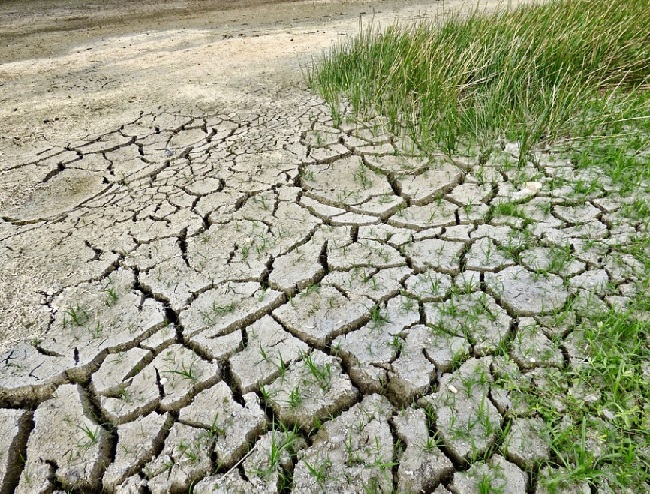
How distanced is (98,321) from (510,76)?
3030 mm

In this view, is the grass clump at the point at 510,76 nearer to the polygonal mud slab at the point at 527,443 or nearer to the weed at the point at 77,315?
the polygonal mud slab at the point at 527,443

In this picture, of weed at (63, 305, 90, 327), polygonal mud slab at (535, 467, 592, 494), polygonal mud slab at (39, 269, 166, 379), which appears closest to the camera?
polygonal mud slab at (535, 467, 592, 494)

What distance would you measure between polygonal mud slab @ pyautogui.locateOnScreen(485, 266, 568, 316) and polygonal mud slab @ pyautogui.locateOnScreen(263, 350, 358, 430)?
767 millimetres

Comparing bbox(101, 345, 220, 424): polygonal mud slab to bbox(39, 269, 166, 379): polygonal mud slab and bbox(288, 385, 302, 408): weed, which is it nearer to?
bbox(39, 269, 166, 379): polygonal mud slab

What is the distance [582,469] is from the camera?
1.49 metres

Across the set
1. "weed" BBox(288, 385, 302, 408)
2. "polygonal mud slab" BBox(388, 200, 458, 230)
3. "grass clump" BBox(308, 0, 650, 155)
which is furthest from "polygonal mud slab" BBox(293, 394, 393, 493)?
"grass clump" BBox(308, 0, 650, 155)

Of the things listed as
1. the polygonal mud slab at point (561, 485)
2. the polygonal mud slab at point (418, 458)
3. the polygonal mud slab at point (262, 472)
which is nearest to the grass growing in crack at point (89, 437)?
the polygonal mud slab at point (262, 472)

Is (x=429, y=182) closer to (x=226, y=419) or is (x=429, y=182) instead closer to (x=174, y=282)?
(x=174, y=282)

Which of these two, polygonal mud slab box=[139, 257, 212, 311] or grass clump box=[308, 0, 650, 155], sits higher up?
grass clump box=[308, 0, 650, 155]

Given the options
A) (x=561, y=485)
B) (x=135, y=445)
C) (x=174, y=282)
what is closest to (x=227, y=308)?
(x=174, y=282)

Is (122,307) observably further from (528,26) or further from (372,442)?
(528,26)

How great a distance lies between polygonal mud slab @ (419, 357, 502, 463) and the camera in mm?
1621

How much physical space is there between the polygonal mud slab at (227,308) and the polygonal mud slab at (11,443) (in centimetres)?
63

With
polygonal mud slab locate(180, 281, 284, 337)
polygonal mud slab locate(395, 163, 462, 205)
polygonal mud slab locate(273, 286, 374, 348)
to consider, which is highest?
A: polygonal mud slab locate(395, 163, 462, 205)
